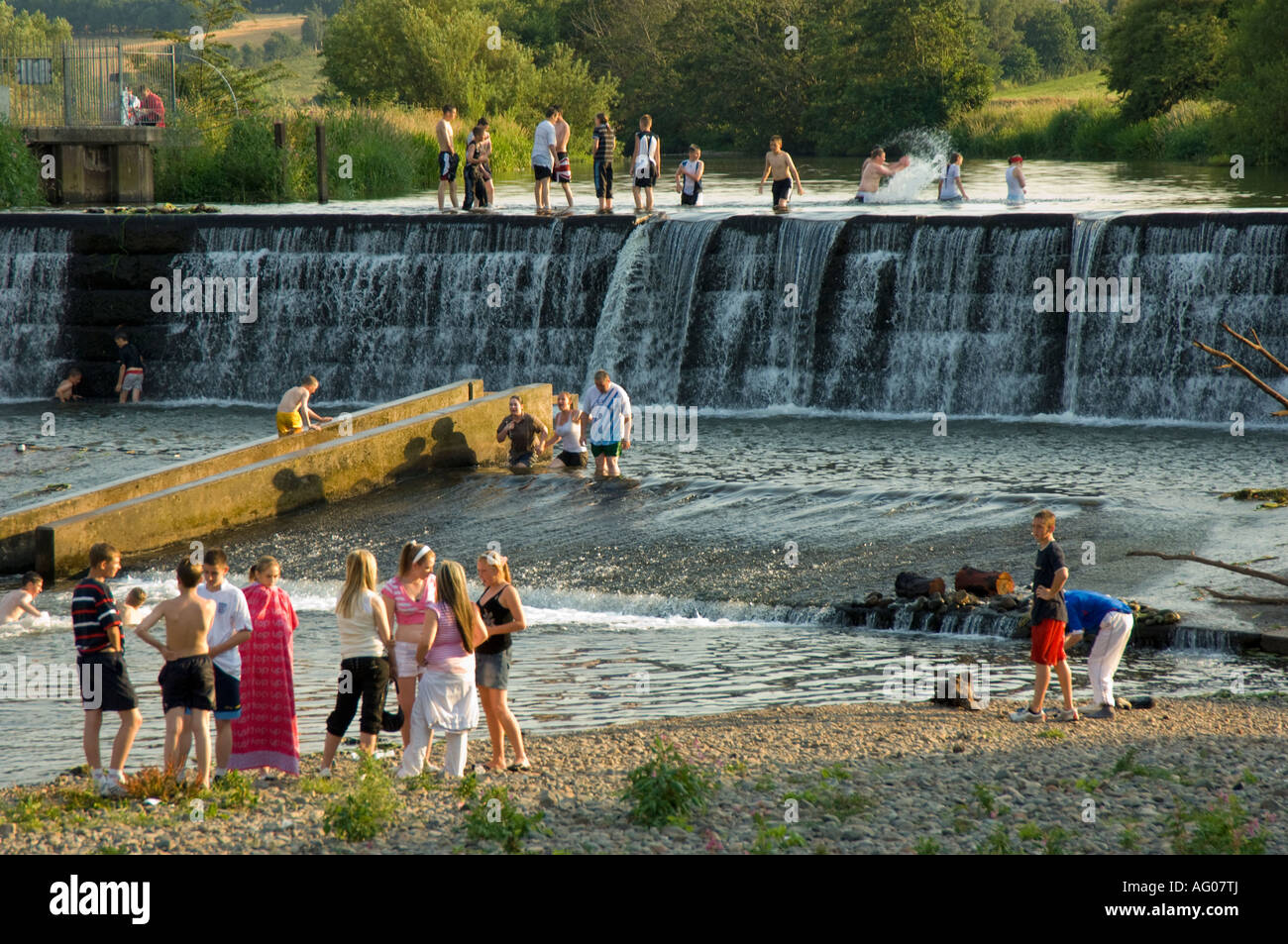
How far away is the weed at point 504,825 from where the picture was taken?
308 inches

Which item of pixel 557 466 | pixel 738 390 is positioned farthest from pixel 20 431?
pixel 738 390

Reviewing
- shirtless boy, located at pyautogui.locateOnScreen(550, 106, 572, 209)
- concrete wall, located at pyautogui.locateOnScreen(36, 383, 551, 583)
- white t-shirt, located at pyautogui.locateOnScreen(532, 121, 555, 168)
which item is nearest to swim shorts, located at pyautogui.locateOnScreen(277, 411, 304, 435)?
concrete wall, located at pyautogui.locateOnScreen(36, 383, 551, 583)

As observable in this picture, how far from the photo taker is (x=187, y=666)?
9070 millimetres

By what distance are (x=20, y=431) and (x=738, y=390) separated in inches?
450

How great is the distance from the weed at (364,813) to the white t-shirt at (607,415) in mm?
11082

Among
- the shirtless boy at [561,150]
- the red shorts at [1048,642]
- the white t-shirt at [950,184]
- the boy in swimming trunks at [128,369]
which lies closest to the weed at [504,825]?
the red shorts at [1048,642]

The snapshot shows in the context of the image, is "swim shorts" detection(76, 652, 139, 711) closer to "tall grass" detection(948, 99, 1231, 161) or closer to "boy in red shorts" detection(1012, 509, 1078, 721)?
"boy in red shorts" detection(1012, 509, 1078, 721)

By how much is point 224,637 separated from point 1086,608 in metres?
5.71

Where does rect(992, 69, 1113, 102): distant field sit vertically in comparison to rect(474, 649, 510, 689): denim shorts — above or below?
above

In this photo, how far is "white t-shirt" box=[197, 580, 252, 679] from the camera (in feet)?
30.1

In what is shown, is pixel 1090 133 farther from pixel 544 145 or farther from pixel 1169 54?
pixel 544 145

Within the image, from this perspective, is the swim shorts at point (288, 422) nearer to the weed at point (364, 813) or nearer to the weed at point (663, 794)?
the weed at point (364, 813)

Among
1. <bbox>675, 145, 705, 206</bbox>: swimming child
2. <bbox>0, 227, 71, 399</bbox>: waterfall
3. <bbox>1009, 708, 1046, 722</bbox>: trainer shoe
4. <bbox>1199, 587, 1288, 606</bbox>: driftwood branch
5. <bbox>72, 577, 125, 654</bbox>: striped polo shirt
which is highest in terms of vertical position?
<bbox>675, 145, 705, 206</bbox>: swimming child

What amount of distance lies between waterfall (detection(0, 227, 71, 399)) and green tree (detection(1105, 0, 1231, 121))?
146ft
